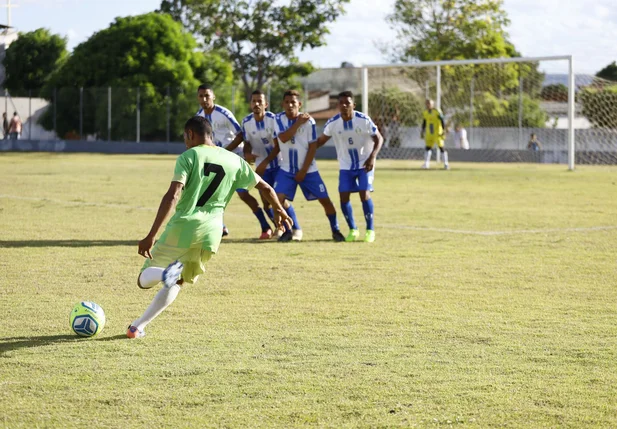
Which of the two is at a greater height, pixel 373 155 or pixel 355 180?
pixel 373 155

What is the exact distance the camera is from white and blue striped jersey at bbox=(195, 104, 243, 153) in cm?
1312

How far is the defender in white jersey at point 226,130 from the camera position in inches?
500

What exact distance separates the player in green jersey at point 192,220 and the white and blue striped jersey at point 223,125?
6633mm

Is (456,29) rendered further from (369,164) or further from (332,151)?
(369,164)

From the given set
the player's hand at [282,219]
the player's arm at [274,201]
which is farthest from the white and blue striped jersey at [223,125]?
the player's arm at [274,201]

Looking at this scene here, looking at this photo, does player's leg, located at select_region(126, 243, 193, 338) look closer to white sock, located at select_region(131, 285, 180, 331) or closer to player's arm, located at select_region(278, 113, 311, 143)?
white sock, located at select_region(131, 285, 180, 331)

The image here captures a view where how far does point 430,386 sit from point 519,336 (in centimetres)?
155

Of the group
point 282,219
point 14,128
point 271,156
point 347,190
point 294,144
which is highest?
point 14,128

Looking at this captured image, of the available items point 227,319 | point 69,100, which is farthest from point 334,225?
point 69,100

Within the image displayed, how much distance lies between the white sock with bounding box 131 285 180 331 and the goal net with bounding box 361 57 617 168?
98.1 ft

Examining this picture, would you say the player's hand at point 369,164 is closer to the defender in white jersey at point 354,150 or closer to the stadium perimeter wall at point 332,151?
the defender in white jersey at point 354,150

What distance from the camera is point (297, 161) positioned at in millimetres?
12688

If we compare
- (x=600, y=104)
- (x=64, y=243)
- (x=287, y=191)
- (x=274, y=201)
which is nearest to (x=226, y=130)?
(x=287, y=191)

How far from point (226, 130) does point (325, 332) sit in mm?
6940
